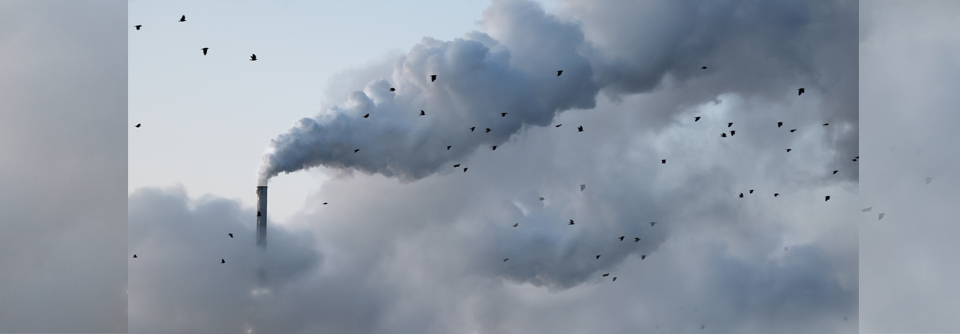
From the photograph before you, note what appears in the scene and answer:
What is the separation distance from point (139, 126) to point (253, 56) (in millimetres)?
7859

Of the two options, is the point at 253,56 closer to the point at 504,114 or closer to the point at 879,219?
the point at 504,114

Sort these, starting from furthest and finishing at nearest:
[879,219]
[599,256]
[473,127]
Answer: [599,256], [473,127], [879,219]

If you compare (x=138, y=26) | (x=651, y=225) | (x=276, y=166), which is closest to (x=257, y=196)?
(x=276, y=166)

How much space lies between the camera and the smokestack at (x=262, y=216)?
35.2 meters

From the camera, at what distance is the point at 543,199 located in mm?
50188

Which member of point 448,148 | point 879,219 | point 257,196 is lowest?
point 879,219

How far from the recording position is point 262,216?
122 ft

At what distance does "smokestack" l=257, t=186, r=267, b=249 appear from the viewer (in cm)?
3525

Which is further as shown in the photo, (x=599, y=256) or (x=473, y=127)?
(x=599, y=256)

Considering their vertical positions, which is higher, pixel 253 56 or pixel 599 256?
pixel 253 56

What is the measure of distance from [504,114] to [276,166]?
11403mm

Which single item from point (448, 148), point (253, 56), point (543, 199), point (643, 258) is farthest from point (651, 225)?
point (253, 56)

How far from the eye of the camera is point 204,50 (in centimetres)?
2495

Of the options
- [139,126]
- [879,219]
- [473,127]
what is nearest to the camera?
[879,219]
